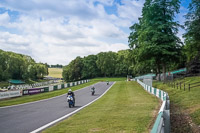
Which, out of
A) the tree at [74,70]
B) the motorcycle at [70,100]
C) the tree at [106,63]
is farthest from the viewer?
the tree at [74,70]

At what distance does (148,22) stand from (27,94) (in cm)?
2367

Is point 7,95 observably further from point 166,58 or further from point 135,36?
point 135,36

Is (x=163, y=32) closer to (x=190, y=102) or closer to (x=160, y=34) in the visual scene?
(x=160, y=34)

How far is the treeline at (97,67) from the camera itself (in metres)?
114

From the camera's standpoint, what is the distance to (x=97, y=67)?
12181cm

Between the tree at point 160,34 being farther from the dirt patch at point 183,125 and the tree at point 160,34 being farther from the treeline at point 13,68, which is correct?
the treeline at point 13,68

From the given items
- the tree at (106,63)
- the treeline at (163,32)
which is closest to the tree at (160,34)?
the treeline at (163,32)

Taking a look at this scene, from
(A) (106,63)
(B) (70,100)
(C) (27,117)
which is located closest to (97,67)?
(A) (106,63)

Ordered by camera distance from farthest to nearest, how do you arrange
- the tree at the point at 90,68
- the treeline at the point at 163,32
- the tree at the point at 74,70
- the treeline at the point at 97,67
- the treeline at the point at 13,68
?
1. the tree at the point at 90,68
2. the tree at the point at 74,70
3. the treeline at the point at 97,67
4. the treeline at the point at 13,68
5. the treeline at the point at 163,32

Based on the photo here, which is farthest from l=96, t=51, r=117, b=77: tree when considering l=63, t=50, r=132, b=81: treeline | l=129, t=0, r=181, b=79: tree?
l=129, t=0, r=181, b=79: tree

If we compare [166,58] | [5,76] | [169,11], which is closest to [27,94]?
[166,58]

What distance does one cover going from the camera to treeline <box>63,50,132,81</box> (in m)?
114

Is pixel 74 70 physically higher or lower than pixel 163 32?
lower

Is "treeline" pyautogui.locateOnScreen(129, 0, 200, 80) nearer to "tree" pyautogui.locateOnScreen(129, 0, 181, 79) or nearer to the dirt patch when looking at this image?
"tree" pyautogui.locateOnScreen(129, 0, 181, 79)
